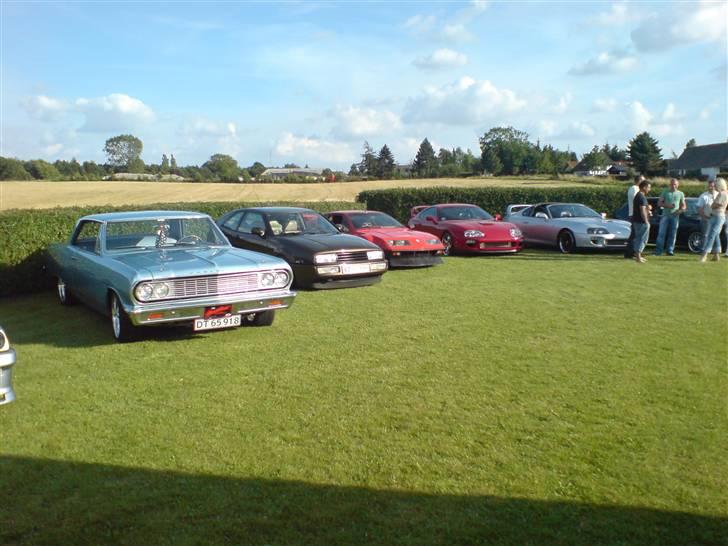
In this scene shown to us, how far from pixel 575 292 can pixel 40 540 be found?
837 cm

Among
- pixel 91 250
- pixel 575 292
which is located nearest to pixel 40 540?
pixel 91 250

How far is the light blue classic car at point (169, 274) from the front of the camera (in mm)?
6336

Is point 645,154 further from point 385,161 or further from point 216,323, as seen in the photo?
point 216,323

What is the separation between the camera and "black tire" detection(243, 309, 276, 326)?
292 inches

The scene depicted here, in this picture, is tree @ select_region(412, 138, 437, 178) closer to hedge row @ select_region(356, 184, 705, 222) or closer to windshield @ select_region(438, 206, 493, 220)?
hedge row @ select_region(356, 184, 705, 222)

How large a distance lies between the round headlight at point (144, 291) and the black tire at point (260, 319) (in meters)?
1.37

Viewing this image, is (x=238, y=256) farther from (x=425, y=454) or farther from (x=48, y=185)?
(x=48, y=185)

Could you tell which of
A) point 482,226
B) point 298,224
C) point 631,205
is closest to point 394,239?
point 298,224

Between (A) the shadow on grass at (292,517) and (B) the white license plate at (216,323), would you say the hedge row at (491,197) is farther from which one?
(A) the shadow on grass at (292,517)

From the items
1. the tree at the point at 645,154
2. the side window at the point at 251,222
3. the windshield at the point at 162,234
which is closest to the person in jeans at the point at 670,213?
the side window at the point at 251,222

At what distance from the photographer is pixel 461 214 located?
51.3 feet

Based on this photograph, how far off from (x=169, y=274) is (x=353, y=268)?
402cm

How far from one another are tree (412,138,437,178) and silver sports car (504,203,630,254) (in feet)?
344

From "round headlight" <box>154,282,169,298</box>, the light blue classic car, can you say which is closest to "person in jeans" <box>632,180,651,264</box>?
the light blue classic car
